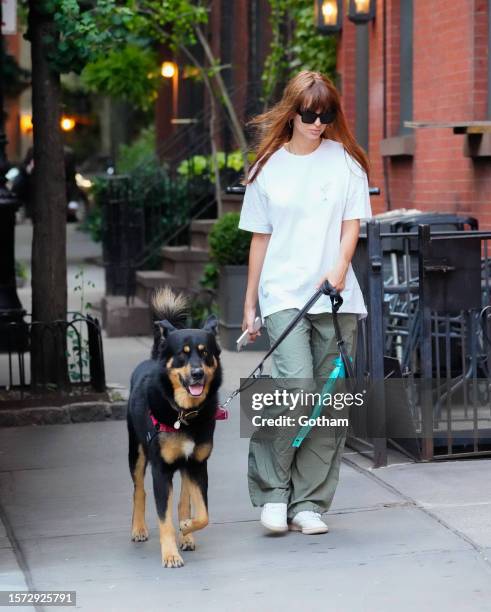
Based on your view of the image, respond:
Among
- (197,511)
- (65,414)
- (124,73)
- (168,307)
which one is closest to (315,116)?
(168,307)

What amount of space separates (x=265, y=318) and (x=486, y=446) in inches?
87.4

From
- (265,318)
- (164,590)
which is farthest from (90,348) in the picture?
(164,590)

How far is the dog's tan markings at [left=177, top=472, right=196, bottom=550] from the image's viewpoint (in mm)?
5680

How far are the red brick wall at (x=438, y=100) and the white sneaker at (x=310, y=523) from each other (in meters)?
4.04

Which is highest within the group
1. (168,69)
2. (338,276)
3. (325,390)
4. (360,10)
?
(168,69)

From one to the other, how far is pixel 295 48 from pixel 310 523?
8979 mm

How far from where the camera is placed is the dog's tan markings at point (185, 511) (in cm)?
568

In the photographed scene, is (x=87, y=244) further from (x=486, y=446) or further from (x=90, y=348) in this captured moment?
(x=486, y=446)

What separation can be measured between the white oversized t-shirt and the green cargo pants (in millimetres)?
85

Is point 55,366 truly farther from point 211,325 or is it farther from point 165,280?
point 165,280

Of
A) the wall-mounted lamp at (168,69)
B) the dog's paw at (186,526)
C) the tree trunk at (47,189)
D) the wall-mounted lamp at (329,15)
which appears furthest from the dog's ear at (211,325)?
the wall-mounted lamp at (168,69)

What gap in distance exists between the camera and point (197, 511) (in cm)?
550

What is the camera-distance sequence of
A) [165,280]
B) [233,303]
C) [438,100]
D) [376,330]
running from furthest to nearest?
[165,280] < [233,303] < [438,100] < [376,330]

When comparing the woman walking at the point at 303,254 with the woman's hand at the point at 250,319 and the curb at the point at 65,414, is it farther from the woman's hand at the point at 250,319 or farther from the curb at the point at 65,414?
the curb at the point at 65,414
